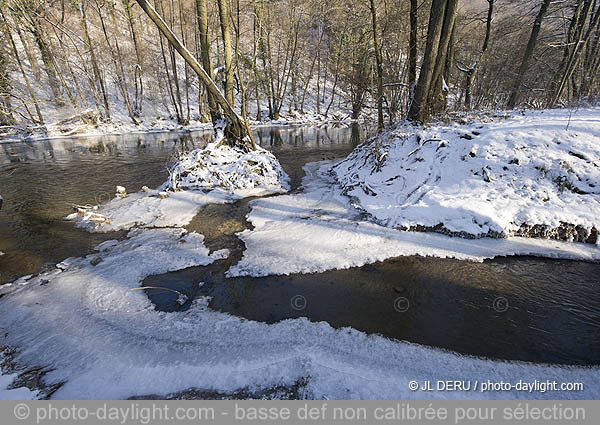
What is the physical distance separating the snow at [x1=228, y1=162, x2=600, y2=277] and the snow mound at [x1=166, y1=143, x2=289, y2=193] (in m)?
2.58

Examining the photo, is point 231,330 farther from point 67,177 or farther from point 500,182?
point 67,177

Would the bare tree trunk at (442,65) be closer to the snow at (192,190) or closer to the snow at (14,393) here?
the snow at (192,190)

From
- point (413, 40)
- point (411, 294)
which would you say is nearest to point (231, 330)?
point (411, 294)

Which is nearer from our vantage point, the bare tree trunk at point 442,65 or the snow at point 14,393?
the snow at point 14,393

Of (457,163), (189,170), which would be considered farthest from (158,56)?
(457,163)

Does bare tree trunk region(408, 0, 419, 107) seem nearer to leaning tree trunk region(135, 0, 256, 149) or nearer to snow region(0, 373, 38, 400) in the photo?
leaning tree trunk region(135, 0, 256, 149)

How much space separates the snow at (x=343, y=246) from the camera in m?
4.86

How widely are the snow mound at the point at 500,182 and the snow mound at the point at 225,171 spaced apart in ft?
10.3

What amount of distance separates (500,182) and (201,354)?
6.79 meters

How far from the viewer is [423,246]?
527cm

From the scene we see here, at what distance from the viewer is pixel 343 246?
5332 millimetres

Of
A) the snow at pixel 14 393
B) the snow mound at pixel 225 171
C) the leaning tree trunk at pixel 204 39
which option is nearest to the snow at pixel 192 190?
the snow mound at pixel 225 171

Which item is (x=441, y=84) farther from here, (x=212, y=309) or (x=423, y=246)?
(x=212, y=309)

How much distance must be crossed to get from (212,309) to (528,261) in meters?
5.53
